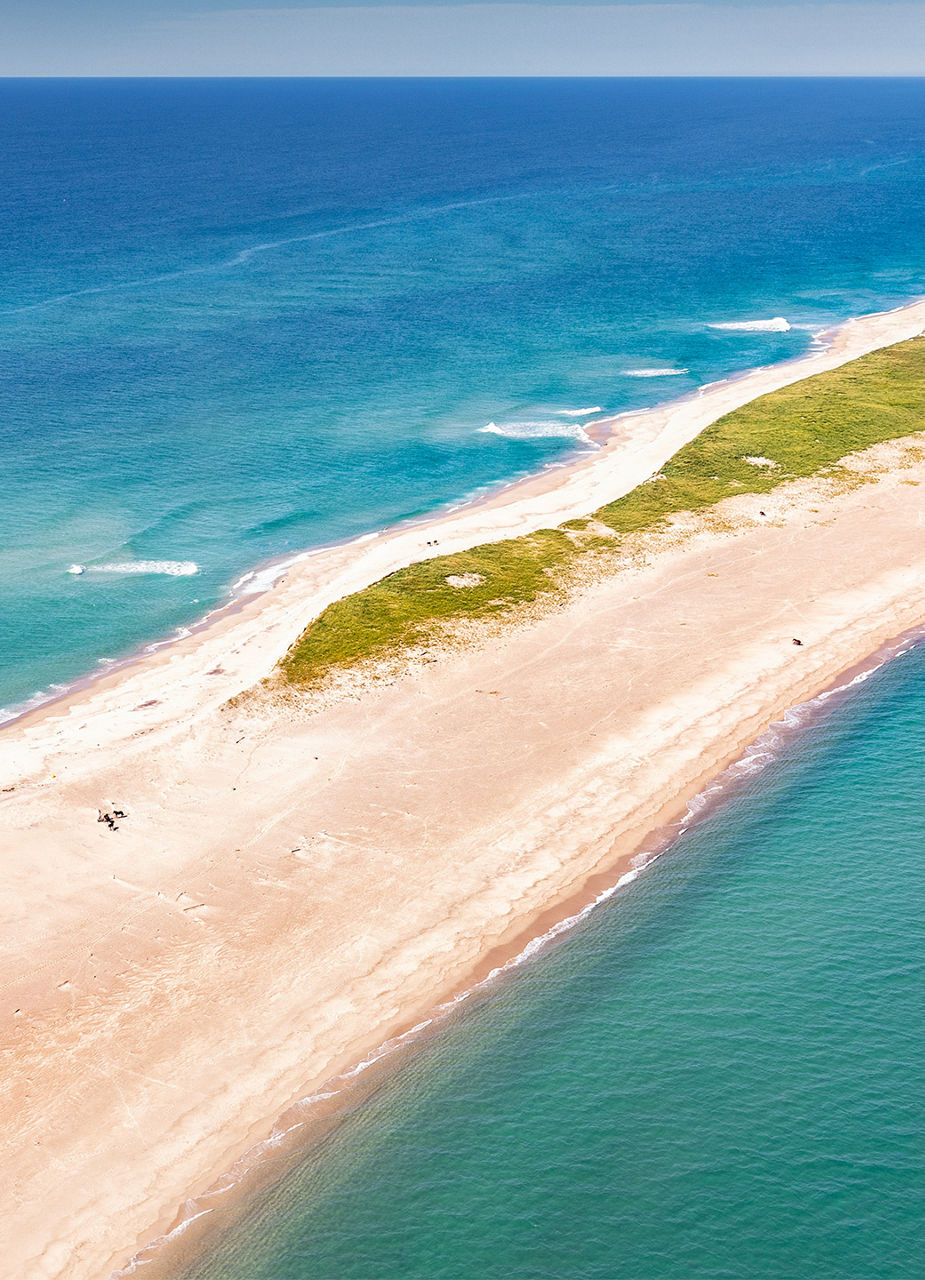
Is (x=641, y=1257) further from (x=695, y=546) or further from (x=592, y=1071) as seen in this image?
(x=695, y=546)

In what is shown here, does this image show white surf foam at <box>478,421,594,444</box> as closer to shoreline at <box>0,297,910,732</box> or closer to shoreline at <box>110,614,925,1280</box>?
shoreline at <box>0,297,910,732</box>

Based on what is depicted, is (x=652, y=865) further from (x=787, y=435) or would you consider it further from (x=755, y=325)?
(x=755, y=325)

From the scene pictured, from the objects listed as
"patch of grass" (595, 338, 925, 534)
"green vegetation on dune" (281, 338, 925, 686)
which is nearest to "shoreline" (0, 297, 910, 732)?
"green vegetation on dune" (281, 338, 925, 686)

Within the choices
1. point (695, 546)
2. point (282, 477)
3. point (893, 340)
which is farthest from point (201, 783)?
point (893, 340)

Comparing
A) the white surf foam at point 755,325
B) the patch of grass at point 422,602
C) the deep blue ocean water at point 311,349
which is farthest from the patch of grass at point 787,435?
the white surf foam at point 755,325

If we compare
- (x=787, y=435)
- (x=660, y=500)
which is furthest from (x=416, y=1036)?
(x=787, y=435)

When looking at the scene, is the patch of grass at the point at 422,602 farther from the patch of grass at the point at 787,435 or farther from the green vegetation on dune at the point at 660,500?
the patch of grass at the point at 787,435
